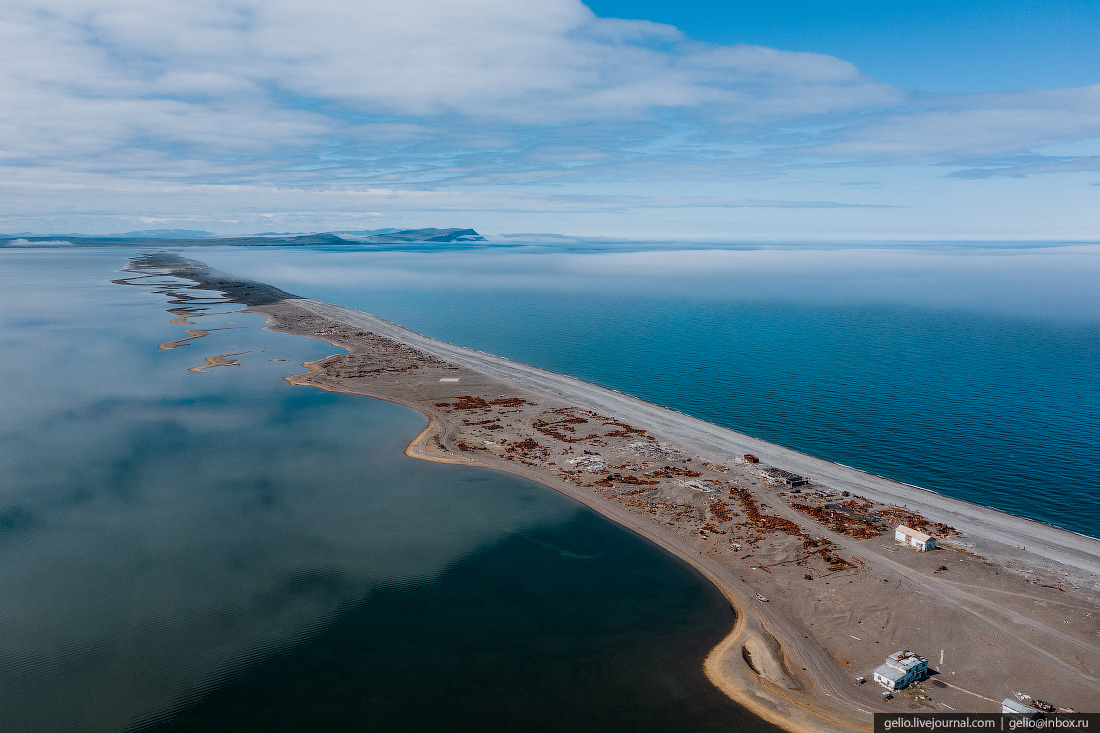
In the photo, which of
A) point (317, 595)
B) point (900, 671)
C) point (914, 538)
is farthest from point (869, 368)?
point (317, 595)

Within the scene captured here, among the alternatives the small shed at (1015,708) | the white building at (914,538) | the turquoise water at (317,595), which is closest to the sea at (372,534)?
the turquoise water at (317,595)

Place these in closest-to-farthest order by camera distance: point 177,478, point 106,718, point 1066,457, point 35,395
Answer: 1. point 106,718
2. point 177,478
3. point 1066,457
4. point 35,395

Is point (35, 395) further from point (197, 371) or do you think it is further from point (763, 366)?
→ point (763, 366)

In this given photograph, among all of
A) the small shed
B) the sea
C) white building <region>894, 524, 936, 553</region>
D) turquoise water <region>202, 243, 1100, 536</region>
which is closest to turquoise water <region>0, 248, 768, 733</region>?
the sea

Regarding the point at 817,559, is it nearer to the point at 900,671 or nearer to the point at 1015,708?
the point at 900,671

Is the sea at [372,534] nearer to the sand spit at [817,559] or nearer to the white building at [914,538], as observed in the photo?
the sand spit at [817,559]

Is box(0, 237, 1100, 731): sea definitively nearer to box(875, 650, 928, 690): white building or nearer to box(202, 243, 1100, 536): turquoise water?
box(202, 243, 1100, 536): turquoise water

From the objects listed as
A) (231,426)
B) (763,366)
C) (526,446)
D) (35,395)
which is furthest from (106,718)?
(763,366)
